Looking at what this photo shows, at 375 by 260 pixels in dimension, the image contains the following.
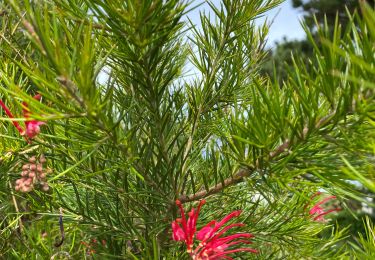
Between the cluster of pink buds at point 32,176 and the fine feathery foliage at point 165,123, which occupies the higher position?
the fine feathery foliage at point 165,123

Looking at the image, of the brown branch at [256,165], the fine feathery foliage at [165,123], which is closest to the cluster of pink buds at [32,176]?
the fine feathery foliage at [165,123]

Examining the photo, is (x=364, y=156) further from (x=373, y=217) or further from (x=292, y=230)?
(x=373, y=217)

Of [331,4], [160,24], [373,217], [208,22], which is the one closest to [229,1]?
[208,22]

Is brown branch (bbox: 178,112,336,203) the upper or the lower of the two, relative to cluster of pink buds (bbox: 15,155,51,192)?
upper

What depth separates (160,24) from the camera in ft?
1.31

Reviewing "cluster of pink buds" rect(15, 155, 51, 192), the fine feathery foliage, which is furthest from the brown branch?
"cluster of pink buds" rect(15, 155, 51, 192)

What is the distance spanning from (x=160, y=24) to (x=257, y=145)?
0.15m

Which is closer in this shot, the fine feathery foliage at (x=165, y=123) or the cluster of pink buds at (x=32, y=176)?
the fine feathery foliage at (x=165, y=123)

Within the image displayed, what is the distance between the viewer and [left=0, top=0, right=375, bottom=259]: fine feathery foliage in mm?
344

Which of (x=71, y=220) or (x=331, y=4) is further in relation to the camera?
(x=331, y=4)

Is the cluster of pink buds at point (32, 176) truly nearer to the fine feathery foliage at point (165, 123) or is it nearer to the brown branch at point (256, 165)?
the fine feathery foliage at point (165, 123)

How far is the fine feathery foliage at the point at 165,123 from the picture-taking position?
0.34 metres

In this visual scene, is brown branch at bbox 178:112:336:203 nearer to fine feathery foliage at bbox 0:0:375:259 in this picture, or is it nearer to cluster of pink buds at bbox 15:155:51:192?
fine feathery foliage at bbox 0:0:375:259

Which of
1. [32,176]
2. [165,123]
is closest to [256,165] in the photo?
[165,123]
